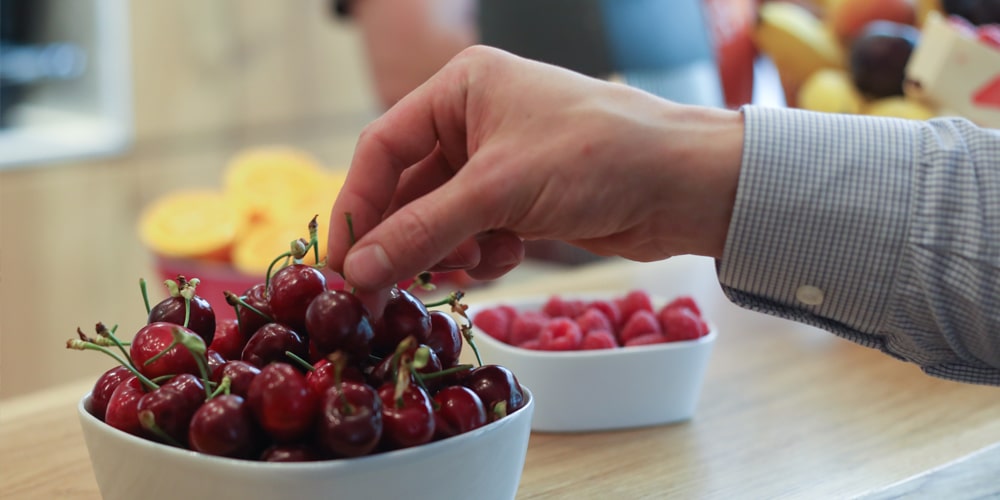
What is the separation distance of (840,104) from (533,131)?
0.86 meters

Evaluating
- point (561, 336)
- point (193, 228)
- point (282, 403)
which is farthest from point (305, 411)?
point (193, 228)

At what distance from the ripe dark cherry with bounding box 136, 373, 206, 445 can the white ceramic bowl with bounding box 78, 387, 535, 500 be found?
11 mm

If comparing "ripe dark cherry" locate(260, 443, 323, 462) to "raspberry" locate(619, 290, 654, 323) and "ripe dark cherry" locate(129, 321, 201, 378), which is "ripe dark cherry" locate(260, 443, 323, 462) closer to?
"ripe dark cherry" locate(129, 321, 201, 378)

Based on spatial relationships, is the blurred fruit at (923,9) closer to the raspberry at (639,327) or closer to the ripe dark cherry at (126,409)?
the raspberry at (639,327)

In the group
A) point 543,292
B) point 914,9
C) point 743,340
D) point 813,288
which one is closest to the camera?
point 813,288

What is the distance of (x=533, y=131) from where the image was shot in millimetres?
565

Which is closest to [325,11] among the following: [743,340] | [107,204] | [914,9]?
[107,204]

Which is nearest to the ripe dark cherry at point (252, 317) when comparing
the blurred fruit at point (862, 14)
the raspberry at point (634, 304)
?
the raspberry at point (634, 304)

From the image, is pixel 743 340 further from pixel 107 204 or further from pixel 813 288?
pixel 107 204

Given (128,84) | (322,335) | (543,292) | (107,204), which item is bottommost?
(107,204)

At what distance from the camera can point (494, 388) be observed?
571 mm

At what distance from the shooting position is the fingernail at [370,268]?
0.55 m

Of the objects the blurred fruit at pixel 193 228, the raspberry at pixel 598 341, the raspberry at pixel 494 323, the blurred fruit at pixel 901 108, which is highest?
the blurred fruit at pixel 901 108

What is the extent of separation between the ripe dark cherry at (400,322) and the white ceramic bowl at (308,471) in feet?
0.25
